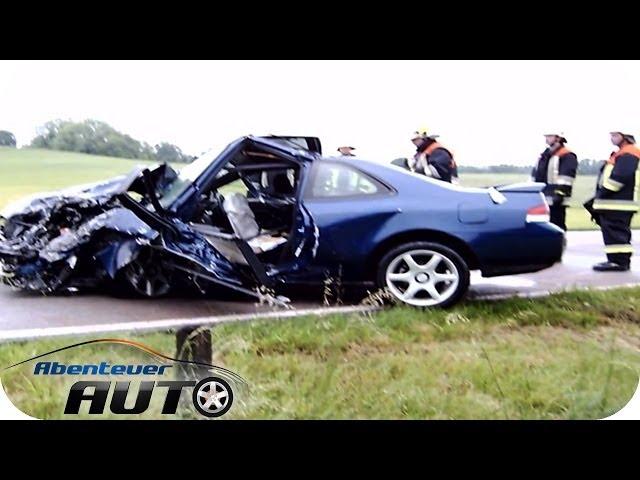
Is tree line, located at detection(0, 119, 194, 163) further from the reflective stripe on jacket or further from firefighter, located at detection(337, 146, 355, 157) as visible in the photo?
the reflective stripe on jacket

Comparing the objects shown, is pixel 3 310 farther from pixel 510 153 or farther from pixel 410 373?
pixel 510 153

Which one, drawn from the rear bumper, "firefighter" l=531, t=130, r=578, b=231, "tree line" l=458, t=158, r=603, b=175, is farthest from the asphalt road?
"tree line" l=458, t=158, r=603, b=175

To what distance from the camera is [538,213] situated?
11.1ft

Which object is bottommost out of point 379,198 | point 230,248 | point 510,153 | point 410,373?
point 410,373

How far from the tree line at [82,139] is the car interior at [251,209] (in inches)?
27.5

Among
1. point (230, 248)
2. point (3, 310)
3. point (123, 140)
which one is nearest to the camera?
point (123, 140)

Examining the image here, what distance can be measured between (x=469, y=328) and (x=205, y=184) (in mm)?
1541

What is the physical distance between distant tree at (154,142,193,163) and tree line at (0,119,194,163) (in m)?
0.05

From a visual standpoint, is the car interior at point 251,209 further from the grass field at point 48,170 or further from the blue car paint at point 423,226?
the grass field at point 48,170

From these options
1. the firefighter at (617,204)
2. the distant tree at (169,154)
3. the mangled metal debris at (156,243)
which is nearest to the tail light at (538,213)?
the firefighter at (617,204)

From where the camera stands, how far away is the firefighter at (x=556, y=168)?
9.05 feet

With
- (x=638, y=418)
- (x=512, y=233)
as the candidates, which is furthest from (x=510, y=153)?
(x=638, y=418)

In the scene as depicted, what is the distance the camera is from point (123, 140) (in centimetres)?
274

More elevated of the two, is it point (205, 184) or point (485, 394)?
point (205, 184)
